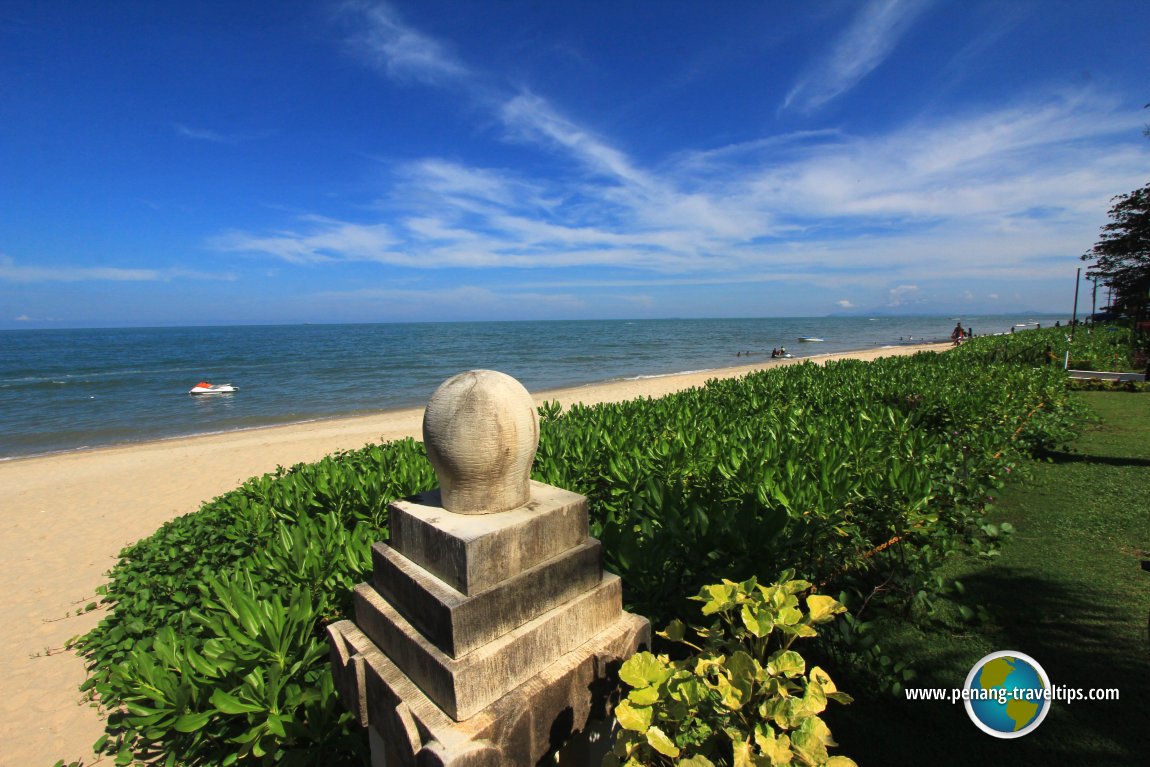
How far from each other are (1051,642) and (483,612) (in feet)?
11.1

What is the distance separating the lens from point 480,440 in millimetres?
1813

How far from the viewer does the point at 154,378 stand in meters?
34.3

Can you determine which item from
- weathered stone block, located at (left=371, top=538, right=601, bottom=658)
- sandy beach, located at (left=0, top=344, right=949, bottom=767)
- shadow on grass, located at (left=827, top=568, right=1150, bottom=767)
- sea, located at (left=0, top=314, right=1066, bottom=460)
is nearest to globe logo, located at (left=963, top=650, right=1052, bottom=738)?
shadow on grass, located at (left=827, top=568, right=1150, bottom=767)

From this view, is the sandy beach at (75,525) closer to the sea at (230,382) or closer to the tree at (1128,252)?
the sea at (230,382)

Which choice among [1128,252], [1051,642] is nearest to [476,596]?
[1051,642]

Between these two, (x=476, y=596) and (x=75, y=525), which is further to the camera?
(x=75, y=525)

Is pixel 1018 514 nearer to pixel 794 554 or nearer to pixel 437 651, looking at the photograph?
pixel 794 554

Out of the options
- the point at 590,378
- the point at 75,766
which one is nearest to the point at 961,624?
the point at 75,766

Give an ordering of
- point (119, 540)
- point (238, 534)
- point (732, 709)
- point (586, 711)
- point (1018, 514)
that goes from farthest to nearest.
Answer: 1. point (119, 540)
2. point (1018, 514)
3. point (238, 534)
4. point (586, 711)
5. point (732, 709)

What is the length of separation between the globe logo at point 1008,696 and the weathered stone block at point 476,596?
73.1 inches

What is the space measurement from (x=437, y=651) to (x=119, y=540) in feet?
28.6

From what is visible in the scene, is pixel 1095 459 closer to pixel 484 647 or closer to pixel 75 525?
pixel 484 647

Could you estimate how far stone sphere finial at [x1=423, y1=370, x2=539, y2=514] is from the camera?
5.94 ft

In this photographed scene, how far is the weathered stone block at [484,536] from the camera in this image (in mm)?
1731
